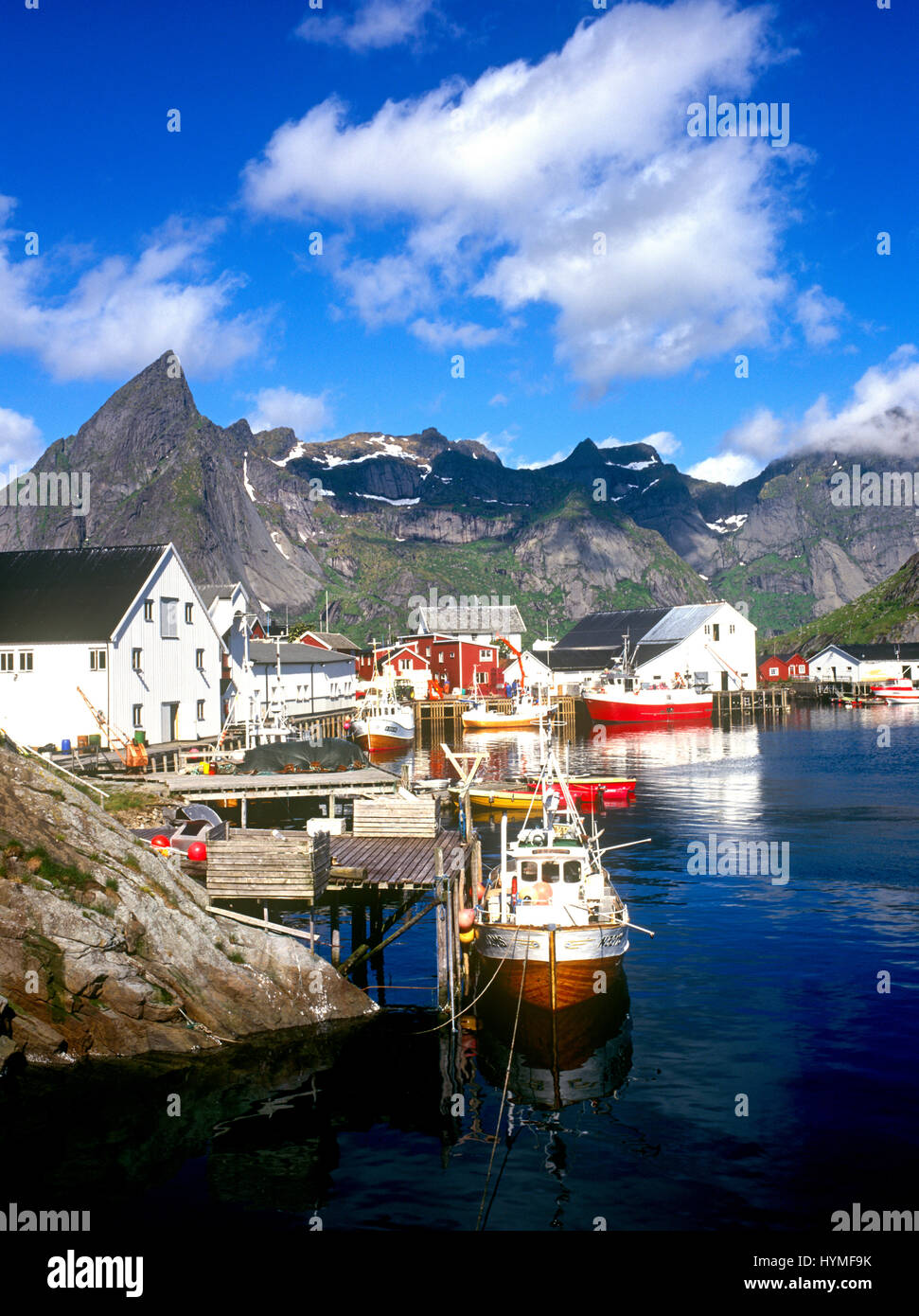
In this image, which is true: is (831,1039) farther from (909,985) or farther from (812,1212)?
(812,1212)

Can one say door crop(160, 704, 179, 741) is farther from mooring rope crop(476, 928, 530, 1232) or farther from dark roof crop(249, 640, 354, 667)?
mooring rope crop(476, 928, 530, 1232)

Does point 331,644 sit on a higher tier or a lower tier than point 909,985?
higher

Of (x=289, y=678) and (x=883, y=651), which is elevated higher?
(x=883, y=651)

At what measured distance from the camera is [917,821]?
47438 mm

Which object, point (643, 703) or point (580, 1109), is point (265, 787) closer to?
point (580, 1109)

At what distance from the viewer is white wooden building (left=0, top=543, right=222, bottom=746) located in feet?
181

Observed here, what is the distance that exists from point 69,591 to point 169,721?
33.8 feet

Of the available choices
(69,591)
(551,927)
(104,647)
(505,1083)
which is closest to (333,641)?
(69,591)

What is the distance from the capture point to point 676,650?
134250mm

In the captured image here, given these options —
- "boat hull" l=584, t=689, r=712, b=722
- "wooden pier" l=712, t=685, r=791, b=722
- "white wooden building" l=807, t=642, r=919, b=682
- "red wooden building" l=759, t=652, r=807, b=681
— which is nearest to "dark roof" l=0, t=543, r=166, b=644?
"boat hull" l=584, t=689, r=712, b=722

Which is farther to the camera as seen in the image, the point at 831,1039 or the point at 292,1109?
the point at 831,1039
